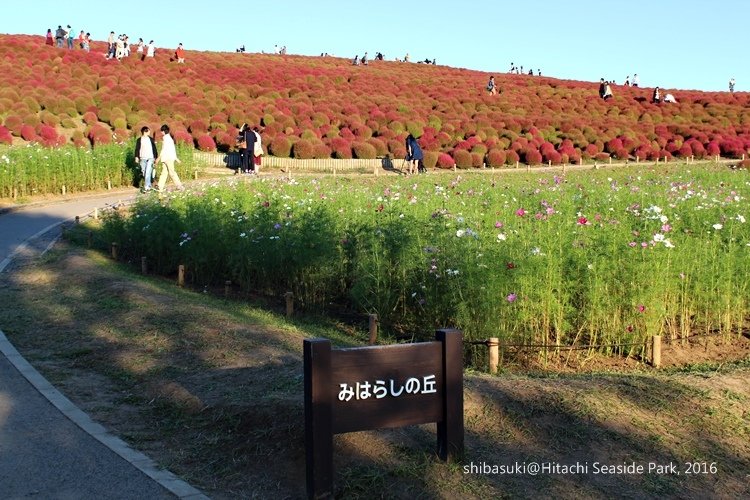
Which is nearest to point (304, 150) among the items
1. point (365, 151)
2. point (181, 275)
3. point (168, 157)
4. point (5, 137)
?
point (365, 151)

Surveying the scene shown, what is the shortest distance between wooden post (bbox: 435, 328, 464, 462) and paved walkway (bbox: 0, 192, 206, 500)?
146 cm

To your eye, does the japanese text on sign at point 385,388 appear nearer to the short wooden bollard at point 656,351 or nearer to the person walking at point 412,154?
the short wooden bollard at point 656,351

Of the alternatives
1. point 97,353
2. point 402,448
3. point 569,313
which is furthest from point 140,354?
point 569,313

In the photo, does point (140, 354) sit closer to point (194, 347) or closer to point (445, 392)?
point (194, 347)

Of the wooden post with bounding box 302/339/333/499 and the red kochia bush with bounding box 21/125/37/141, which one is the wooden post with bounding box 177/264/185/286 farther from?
the red kochia bush with bounding box 21/125/37/141

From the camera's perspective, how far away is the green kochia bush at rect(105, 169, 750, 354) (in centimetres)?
929

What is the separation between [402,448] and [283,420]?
0.82 metres

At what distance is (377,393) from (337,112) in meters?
34.4

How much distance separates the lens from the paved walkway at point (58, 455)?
5.41m

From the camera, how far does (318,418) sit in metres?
5.14

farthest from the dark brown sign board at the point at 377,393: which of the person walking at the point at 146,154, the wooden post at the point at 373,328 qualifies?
the person walking at the point at 146,154

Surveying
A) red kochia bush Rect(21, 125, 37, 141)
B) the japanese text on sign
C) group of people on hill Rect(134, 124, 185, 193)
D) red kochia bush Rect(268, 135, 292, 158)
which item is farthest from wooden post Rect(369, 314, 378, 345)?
red kochia bush Rect(21, 125, 37, 141)

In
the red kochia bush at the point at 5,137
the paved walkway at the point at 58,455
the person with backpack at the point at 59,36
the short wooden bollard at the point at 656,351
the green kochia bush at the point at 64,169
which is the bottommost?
the short wooden bollard at the point at 656,351

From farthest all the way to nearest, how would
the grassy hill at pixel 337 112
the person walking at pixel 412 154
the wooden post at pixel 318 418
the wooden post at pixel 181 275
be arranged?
1. the grassy hill at pixel 337 112
2. the person walking at pixel 412 154
3. the wooden post at pixel 181 275
4. the wooden post at pixel 318 418
